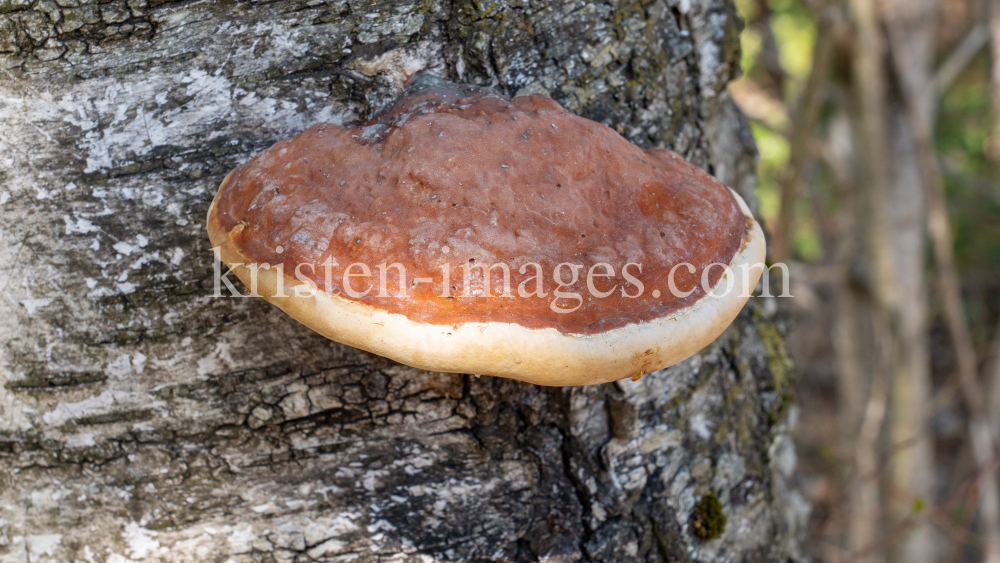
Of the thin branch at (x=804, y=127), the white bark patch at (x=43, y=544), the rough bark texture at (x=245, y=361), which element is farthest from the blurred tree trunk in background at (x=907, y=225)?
the white bark patch at (x=43, y=544)

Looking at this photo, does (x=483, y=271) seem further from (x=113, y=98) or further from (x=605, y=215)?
(x=113, y=98)

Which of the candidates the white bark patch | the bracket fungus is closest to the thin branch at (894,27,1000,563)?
the bracket fungus

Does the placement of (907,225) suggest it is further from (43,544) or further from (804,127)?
A: (43,544)

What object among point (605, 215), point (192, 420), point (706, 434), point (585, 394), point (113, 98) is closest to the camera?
point (605, 215)

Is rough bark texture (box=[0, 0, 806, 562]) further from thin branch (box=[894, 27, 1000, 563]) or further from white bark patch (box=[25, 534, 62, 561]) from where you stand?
thin branch (box=[894, 27, 1000, 563])

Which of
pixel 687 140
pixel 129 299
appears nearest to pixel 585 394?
pixel 687 140

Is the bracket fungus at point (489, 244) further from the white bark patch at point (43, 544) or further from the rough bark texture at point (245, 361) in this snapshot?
the white bark patch at point (43, 544)
